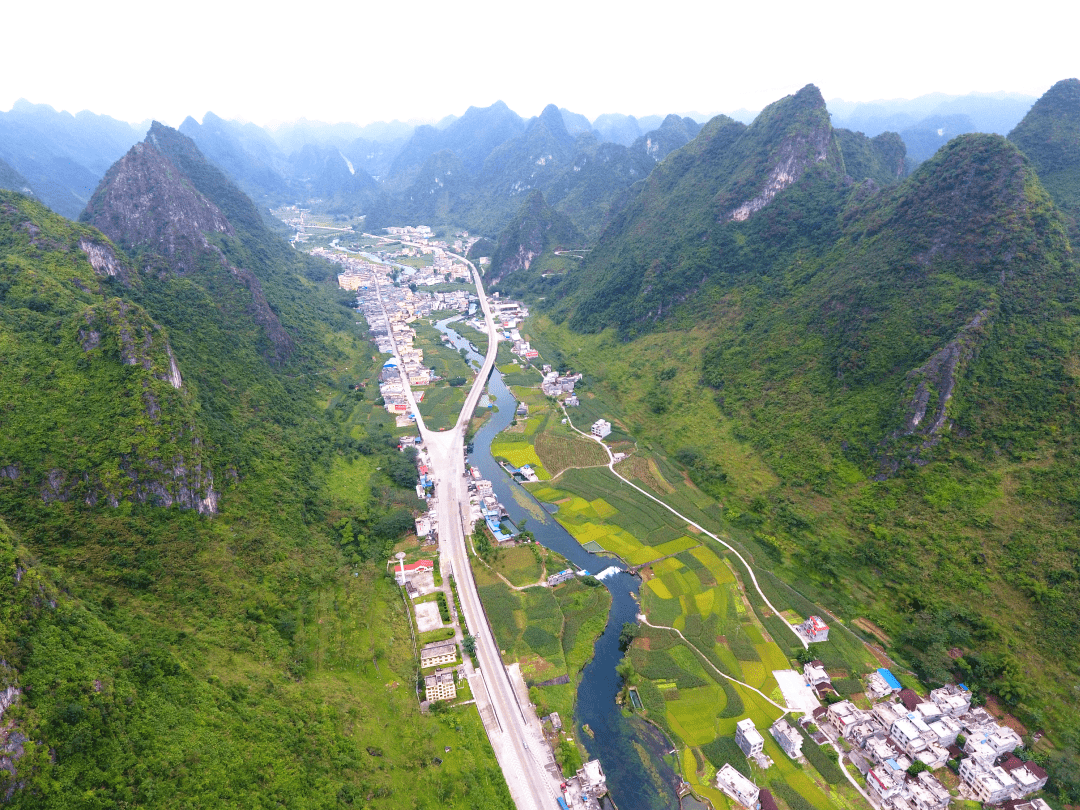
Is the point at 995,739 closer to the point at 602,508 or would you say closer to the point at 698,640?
the point at 698,640

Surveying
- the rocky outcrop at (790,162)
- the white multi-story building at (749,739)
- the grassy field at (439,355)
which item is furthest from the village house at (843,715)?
the rocky outcrop at (790,162)

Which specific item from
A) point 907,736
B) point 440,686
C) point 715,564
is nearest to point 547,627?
point 440,686

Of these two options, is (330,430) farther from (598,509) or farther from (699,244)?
(699,244)

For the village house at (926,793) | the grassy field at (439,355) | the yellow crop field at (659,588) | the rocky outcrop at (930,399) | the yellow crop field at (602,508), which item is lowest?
the yellow crop field at (659,588)

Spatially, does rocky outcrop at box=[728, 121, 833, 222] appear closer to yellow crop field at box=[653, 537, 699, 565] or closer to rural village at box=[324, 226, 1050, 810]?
yellow crop field at box=[653, 537, 699, 565]

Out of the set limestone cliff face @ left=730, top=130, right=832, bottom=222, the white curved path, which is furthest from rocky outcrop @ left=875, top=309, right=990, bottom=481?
limestone cliff face @ left=730, top=130, right=832, bottom=222

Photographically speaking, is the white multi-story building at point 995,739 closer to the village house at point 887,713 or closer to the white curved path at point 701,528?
the village house at point 887,713
